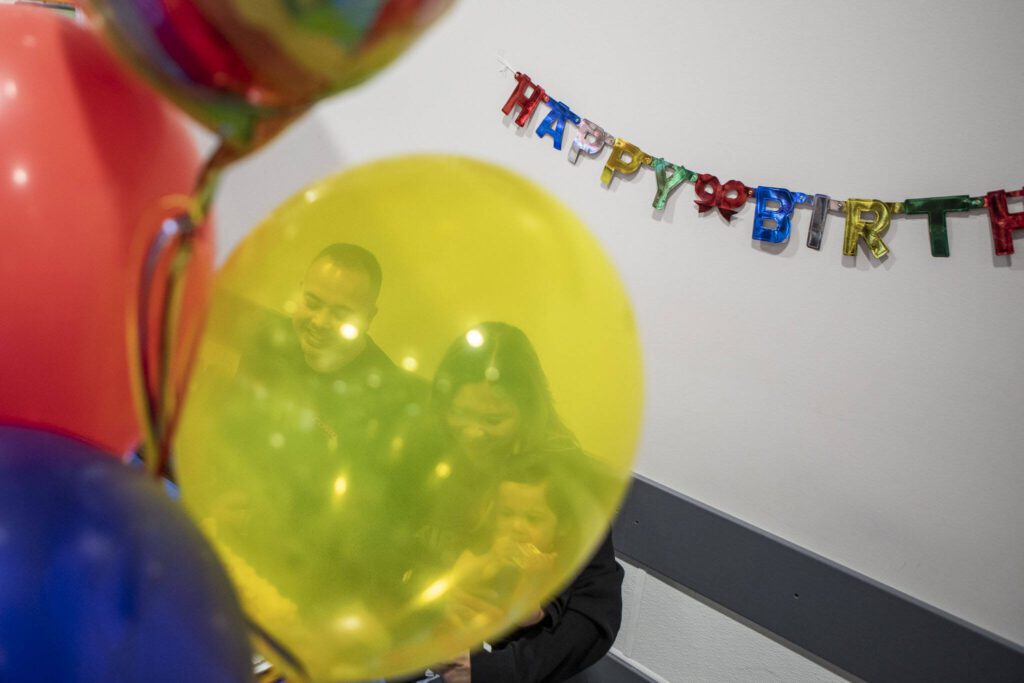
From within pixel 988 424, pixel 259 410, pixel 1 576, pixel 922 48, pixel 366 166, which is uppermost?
pixel 922 48

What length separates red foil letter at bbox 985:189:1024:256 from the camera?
107cm

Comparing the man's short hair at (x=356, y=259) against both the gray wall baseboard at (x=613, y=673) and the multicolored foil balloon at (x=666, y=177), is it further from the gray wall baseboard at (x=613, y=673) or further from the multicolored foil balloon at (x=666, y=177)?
the gray wall baseboard at (x=613, y=673)

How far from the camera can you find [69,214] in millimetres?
549

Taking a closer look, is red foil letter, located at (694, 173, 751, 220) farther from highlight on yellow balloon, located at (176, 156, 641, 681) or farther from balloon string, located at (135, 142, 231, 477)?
balloon string, located at (135, 142, 231, 477)

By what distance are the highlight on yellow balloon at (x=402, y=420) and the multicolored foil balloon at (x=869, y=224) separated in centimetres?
87

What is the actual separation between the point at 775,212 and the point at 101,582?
4.17ft

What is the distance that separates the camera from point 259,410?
0.54 metres

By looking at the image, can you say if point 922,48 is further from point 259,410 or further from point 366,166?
point 259,410

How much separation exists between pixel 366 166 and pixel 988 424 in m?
1.15

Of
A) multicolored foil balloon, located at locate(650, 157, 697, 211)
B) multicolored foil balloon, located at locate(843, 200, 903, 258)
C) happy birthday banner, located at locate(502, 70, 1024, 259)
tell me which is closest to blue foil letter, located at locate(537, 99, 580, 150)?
happy birthday banner, located at locate(502, 70, 1024, 259)

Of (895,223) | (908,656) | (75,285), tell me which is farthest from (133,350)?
(908,656)

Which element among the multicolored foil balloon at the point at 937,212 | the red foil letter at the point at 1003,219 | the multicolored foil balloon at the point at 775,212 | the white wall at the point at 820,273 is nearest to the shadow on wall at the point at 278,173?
the white wall at the point at 820,273

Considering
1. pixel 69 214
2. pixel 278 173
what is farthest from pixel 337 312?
pixel 278 173

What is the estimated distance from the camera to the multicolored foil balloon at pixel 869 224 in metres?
1.19
